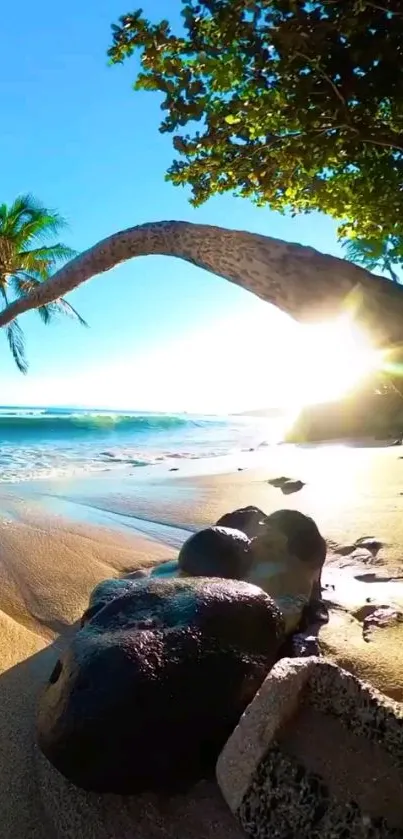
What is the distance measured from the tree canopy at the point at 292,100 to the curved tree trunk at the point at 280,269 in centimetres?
131

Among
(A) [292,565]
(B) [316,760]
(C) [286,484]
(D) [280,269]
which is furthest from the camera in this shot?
(C) [286,484]

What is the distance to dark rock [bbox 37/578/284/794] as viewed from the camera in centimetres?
161

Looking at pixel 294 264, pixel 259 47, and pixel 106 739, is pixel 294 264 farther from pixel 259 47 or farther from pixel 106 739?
pixel 106 739

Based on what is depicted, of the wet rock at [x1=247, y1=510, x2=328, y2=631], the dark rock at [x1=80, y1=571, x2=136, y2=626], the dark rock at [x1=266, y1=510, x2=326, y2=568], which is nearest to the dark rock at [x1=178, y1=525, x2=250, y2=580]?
the wet rock at [x1=247, y1=510, x2=328, y2=631]

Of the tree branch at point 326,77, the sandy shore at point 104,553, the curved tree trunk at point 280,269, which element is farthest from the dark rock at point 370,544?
the tree branch at point 326,77

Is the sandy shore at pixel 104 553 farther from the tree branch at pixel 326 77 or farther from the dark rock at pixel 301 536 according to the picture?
the tree branch at pixel 326 77

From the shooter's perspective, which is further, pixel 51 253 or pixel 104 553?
pixel 51 253

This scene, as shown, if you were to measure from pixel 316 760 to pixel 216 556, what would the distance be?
1.66 meters

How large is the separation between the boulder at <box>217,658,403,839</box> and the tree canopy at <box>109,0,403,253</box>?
3250 mm

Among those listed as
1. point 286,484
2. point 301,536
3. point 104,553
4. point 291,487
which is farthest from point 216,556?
point 286,484

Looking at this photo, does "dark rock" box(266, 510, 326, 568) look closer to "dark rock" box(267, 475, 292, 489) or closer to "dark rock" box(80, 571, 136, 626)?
"dark rock" box(80, 571, 136, 626)

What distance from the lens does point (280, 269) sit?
2.33 meters

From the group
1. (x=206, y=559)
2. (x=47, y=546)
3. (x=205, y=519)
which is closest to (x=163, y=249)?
(x=206, y=559)

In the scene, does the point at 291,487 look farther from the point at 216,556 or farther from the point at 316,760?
the point at 316,760
